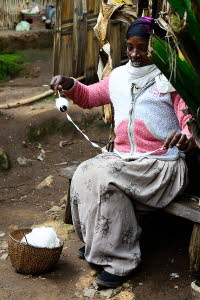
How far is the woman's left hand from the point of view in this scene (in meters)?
4.46

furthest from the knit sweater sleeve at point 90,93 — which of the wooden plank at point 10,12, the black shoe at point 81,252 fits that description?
the wooden plank at point 10,12

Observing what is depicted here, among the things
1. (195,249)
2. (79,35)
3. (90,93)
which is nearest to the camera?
(195,249)

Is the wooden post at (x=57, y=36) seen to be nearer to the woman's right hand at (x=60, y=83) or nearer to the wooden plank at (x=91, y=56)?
the wooden plank at (x=91, y=56)

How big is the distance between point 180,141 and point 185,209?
54cm

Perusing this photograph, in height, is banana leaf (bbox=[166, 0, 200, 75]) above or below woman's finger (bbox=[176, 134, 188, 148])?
above

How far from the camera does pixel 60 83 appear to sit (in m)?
5.24

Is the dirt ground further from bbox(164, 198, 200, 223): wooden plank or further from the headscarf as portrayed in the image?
the headscarf

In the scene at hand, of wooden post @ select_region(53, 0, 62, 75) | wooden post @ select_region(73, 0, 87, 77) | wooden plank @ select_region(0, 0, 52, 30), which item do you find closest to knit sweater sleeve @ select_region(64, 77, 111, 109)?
wooden post @ select_region(53, 0, 62, 75)

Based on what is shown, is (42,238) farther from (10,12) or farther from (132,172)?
(10,12)

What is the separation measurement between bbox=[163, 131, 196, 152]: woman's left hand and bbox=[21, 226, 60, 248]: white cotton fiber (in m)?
1.11

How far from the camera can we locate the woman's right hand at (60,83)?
17.1 feet

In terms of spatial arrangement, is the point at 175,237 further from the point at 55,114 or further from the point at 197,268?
the point at 55,114

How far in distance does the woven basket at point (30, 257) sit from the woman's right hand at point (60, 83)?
1200 millimetres

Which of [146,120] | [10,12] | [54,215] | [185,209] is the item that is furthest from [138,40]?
[10,12]
